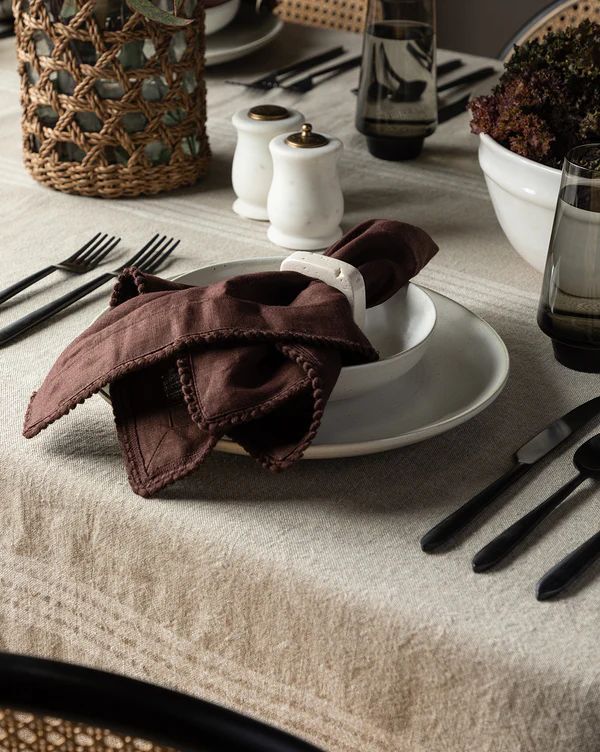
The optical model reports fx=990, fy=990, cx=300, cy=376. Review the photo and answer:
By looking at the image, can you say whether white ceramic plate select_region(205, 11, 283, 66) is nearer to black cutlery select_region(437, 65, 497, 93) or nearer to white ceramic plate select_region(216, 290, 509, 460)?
black cutlery select_region(437, 65, 497, 93)

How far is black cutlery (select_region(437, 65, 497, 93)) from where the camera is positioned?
4.64 feet

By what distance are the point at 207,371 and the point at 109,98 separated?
52 centimetres

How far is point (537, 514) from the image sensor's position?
1.82 feet

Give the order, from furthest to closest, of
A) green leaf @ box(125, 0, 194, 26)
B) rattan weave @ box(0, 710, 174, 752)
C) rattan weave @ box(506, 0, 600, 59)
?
rattan weave @ box(506, 0, 600, 59) < green leaf @ box(125, 0, 194, 26) < rattan weave @ box(0, 710, 174, 752)

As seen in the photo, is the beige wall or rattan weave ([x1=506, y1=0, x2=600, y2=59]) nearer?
rattan weave ([x1=506, y1=0, x2=600, y2=59])

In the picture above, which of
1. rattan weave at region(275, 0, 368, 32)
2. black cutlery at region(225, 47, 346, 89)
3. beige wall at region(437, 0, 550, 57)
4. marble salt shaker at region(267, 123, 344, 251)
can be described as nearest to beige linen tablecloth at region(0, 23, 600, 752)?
marble salt shaker at region(267, 123, 344, 251)

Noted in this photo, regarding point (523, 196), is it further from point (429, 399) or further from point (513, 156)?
point (429, 399)

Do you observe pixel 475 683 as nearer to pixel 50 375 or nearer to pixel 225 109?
pixel 50 375

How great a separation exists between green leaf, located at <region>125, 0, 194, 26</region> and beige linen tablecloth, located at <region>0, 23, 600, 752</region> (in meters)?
0.33

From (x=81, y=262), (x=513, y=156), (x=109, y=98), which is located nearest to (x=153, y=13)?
(x=109, y=98)

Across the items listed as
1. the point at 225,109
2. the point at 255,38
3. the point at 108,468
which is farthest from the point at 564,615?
the point at 255,38

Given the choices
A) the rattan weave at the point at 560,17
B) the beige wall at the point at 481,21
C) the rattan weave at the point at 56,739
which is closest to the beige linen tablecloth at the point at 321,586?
the rattan weave at the point at 56,739

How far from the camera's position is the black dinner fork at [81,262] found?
2.75 feet

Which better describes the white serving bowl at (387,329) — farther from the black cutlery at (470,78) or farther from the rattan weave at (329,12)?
the rattan weave at (329,12)
